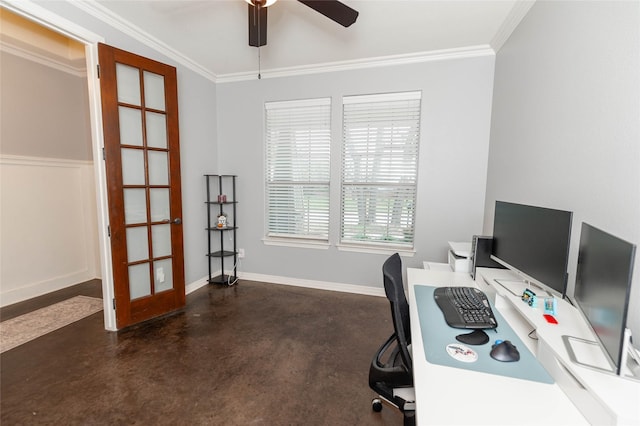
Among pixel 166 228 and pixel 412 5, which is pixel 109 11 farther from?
pixel 412 5

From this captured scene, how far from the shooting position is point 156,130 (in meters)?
2.72

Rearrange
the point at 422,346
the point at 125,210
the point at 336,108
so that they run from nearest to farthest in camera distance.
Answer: the point at 422,346 → the point at 125,210 → the point at 336,108

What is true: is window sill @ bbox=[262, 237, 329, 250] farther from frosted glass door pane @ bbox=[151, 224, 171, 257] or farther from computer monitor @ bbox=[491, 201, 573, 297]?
computer monitor @ bbox=[491, 201, 573, 297]

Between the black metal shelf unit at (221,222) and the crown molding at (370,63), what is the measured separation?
1326mm

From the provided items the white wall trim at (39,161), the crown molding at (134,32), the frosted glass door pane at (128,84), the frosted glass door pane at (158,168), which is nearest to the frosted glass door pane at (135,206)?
the frosted glass door pane at (158,168)

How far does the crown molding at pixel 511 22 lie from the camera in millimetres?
2051

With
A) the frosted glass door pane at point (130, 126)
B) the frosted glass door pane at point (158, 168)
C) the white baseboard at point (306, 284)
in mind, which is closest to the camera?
the frosted glass door pane at point (130, 126)

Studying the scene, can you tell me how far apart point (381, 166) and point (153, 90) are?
2514 mm

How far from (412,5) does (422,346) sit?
8.00 feet

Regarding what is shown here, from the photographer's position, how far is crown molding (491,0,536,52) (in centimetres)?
205

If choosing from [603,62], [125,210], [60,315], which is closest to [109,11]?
[125,210]

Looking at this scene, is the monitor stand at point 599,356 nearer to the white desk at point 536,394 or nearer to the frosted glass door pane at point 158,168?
the white desk at point 536,394

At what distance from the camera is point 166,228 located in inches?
113

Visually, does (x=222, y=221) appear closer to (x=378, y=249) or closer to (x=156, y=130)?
(x=156, y=130)
